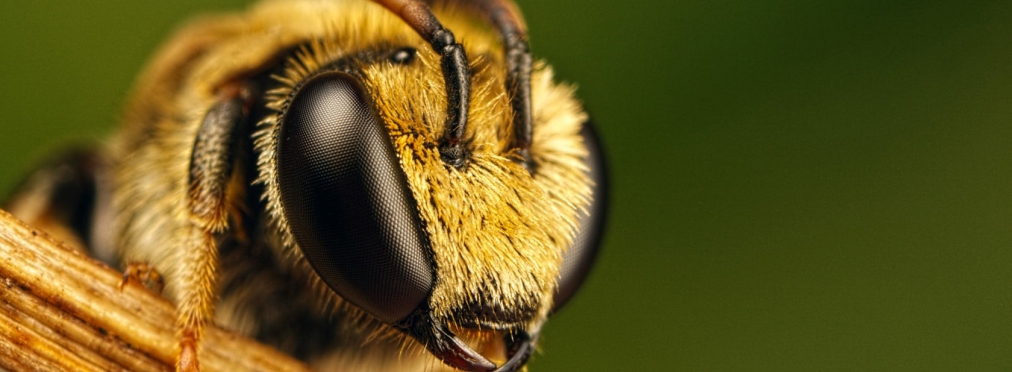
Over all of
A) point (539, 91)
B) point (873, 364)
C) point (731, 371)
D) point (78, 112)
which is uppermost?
point (539, 91)

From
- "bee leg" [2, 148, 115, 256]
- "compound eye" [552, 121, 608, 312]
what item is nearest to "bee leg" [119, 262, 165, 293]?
"compound eye" [552, 121, 608, 312]

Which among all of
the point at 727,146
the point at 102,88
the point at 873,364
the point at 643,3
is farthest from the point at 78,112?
the point at 873,364

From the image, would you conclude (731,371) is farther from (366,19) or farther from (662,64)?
(366,19)

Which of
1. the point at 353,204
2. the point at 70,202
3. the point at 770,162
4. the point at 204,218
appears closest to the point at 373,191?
the point at 353,204

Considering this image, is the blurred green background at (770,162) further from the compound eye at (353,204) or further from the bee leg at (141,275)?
the compound eye at (353,204)

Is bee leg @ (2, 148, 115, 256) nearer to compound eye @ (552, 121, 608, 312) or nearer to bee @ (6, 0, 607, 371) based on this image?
bee @ (6, 0, 607, 371)

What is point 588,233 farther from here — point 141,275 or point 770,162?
point 770,162

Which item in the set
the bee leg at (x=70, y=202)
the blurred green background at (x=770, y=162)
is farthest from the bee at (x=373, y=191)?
the blurred green background at (x=770, y=162)

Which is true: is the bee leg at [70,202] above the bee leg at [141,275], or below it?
below
